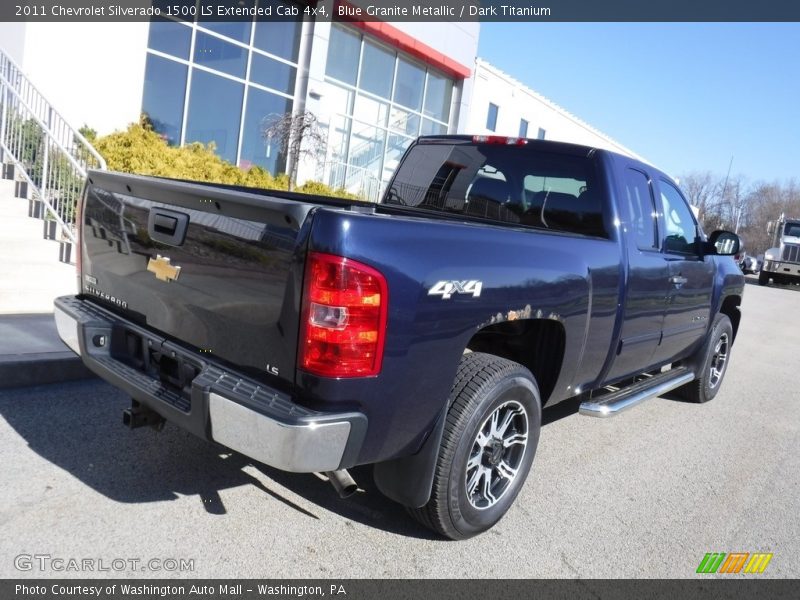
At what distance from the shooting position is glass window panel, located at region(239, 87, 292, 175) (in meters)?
14.6

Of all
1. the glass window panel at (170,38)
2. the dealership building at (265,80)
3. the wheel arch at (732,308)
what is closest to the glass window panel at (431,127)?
the dealership building at (265,80)

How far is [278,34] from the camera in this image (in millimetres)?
14836

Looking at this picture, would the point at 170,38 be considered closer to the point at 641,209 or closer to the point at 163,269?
the point at 641,209

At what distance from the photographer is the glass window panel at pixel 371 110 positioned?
17.6m

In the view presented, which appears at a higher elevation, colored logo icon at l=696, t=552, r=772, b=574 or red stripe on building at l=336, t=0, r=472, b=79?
red stripe on building at l=336, t=0, r=472, b=79

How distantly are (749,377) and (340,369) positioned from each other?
7192 mm

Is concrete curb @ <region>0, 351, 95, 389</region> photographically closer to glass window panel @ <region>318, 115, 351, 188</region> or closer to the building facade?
glass window panel @ <region>318, 115, 351, 188</region>

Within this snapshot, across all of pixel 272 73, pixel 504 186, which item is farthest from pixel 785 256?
pixel 504 186

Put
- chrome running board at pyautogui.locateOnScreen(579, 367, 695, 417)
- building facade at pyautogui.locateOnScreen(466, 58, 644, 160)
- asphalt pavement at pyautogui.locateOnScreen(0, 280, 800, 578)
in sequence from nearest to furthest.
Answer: asphalt pavement at pyautogui.locateOnScreen(0, 280, 800, 578), chrome running board at pyautogui.locateOnScreen(579, 367, 695, 417), building facade at pyautogui.locateOnScreen(466, 58, 644, 160)

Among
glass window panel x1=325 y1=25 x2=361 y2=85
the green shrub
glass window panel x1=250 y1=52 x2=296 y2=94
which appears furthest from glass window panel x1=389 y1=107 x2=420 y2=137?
the green shrub

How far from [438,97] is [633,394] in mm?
17066

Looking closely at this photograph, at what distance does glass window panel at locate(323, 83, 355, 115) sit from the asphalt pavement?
12858 millimetres

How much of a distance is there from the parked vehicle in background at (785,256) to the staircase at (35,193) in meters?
30.6

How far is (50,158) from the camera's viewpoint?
785 centimetres
